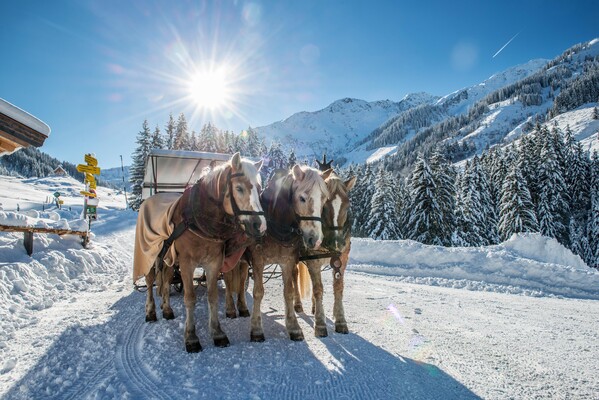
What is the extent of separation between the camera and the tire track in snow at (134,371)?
3.01m

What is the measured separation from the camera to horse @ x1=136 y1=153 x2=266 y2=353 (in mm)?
3885

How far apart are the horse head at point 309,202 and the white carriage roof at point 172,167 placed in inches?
213

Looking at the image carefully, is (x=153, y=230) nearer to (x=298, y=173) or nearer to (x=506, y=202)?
(x=298, y=173)

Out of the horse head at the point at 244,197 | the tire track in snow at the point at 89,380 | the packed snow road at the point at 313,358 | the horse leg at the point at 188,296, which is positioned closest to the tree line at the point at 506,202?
the packed snow road at the point at 313,358

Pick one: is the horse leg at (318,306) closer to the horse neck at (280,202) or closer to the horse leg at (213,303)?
the horse neck at (280,202)

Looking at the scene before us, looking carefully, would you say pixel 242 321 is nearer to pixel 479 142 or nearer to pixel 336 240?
pixel 336 240

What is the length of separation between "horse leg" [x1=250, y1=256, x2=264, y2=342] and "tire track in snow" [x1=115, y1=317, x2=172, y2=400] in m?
1.36

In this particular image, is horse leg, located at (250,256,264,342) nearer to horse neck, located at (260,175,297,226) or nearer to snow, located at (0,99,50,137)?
horse neck, located at (260,175,297,226)

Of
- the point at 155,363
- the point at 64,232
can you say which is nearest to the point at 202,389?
the point at 155,363

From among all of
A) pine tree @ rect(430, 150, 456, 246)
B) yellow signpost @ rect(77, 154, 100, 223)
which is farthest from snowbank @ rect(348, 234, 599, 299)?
pine tree @ rect(430, 150, 456, 246)

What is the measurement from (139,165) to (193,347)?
41.6 m

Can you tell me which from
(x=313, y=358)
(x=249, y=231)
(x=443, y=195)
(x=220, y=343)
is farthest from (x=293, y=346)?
(x=443, y=195)

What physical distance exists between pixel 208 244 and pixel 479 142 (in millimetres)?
184445

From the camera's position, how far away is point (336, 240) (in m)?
4.48
